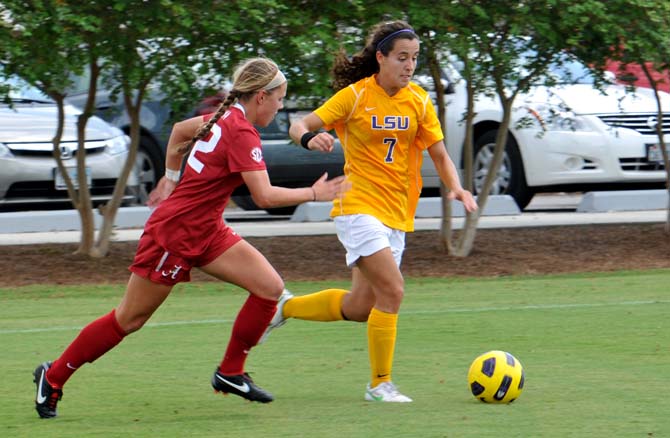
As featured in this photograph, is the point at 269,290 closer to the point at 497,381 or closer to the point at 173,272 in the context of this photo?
the point at 173,272

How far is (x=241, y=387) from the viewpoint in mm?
6598

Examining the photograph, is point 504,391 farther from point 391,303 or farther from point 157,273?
point 157,273

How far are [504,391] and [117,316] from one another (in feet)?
6.34

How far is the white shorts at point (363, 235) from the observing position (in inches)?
262

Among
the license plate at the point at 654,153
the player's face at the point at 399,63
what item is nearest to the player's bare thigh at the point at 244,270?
the player's face at the point at 399,63

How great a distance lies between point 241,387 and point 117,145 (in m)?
9.24

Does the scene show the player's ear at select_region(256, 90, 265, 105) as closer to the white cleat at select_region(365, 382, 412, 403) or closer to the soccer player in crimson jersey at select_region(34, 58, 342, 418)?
the soccer player in crimson jersey at select_region(34, 58, 342, 418)

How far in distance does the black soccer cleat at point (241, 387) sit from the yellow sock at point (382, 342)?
0.56m

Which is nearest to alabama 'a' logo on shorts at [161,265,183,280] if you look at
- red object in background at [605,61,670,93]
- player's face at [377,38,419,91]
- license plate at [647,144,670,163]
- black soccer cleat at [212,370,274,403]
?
black soccer cleat at [212,370,274,403]

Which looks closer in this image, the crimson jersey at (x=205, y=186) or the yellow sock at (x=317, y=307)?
the crimson jersey at (x=205, y=186)

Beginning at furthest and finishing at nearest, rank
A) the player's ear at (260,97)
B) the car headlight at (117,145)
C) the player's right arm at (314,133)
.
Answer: the car headlight at (117,145) → the player's right arm at (314,133) → the player's ear at (260,97)

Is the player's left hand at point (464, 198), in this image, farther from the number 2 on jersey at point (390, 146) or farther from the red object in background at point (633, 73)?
the red object in background at point (633, 73)

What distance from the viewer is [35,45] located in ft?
37.4

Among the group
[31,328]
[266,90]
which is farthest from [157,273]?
[31,328]
